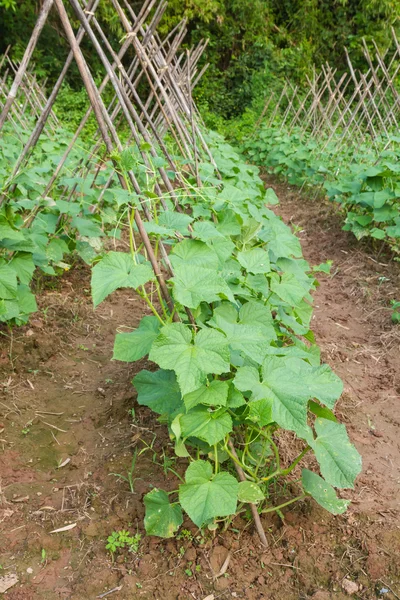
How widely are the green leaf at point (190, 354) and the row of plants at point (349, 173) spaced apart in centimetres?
330

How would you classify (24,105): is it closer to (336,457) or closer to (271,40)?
(336,457)

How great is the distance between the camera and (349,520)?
2064mm

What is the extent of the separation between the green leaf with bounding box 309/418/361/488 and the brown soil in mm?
386

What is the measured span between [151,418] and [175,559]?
0.76 m

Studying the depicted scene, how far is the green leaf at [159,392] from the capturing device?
192cm

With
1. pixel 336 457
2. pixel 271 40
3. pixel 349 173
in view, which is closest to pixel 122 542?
pixel 336 457

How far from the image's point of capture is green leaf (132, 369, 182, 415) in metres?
1.92

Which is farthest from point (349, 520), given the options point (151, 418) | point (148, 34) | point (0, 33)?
point (0, 33)

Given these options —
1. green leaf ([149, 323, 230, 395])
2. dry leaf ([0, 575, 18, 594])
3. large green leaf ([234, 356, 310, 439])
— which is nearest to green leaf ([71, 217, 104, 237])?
green leaf ([149, 323, 230, 395])

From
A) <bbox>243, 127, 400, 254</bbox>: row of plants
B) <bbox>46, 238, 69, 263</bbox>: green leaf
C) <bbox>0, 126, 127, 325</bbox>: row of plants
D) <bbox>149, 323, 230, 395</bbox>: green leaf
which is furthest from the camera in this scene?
<bbox>243, 127, 400, 254</bbox>: row of plants

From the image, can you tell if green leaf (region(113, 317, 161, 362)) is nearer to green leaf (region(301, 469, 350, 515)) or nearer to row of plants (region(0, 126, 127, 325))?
row of plants (region(0, 126, 127, 325))

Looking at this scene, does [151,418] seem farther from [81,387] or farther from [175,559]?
[175,559]

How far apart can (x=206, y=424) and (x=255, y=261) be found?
0.96 m

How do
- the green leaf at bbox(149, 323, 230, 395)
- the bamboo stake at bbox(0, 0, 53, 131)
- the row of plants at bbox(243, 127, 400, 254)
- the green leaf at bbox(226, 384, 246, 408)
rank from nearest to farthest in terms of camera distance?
the green leaf at bbox(149, 323, 230, 395) < the green leaf at bbox(226, 384, 246, 408) < the bamboo stake at bbox(0, 0, 53, 131) < the row of plants at bbox(243, 127, 400, 254)
